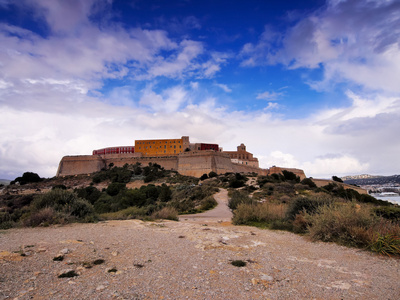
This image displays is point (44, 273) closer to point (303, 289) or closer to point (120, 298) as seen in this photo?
point (120, 298)

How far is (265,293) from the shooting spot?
3746 millimetres

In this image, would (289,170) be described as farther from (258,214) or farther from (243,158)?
(258,214)

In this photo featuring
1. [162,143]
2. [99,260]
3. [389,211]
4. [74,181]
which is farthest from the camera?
[162,143]

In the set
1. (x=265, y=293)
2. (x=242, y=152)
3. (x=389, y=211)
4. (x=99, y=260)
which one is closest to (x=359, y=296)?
(x=265, y=293)

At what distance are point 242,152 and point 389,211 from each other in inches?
2429

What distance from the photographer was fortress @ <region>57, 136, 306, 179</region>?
178 ft

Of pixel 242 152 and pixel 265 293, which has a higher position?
pixel 242 152

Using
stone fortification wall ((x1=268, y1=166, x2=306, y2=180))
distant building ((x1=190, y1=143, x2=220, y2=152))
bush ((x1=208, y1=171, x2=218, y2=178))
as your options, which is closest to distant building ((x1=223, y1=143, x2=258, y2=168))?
distant building ((x1=190, y1=143, x2=220, y2=152))

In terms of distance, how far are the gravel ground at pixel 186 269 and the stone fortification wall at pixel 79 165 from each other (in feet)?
180

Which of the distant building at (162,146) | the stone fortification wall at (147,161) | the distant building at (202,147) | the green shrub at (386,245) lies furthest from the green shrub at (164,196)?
the distant building at (202,147)

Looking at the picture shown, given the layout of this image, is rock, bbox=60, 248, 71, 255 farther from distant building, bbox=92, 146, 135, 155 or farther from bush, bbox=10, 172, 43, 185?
distant building, bbox=92, 146, 135, 155

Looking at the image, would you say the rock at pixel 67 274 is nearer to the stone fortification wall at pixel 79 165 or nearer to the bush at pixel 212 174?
the bush at pixel 212 174

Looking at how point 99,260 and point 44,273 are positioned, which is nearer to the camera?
point 44,273

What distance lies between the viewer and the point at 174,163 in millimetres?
57844
